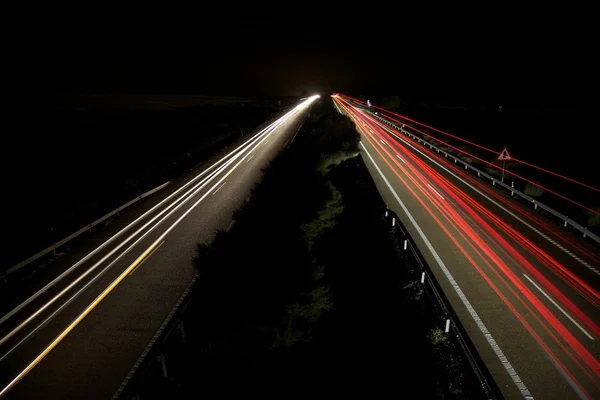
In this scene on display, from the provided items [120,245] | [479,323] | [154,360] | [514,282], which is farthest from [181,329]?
[514,282]

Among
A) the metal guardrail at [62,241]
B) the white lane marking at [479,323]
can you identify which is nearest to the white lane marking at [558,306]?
the white lane marking at [479,323]

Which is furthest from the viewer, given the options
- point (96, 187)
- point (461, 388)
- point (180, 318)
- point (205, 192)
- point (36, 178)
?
point (36, 178)

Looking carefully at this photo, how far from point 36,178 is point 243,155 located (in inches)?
697

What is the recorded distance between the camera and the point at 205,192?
2284cm

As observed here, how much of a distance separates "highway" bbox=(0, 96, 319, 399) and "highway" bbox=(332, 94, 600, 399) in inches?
313

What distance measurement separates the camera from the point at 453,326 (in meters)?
8.92

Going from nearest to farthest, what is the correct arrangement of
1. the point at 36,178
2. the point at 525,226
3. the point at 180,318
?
the point at 180,318 → the point at 525,226 → the point at 36,178

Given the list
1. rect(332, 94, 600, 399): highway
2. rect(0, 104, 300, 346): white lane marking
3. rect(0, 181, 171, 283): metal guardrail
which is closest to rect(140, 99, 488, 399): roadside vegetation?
rect(332, 94, 600, 399): highway

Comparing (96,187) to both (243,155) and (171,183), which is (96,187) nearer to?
(171,183)

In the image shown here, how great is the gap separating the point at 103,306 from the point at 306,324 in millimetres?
5672

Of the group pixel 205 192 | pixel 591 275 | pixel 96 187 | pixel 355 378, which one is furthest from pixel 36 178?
pixel 591 275

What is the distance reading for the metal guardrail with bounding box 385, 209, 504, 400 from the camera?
7.01m

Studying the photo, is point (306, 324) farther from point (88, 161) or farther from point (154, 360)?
point (88, 161)

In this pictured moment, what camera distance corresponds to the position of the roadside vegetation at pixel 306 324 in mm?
8156
